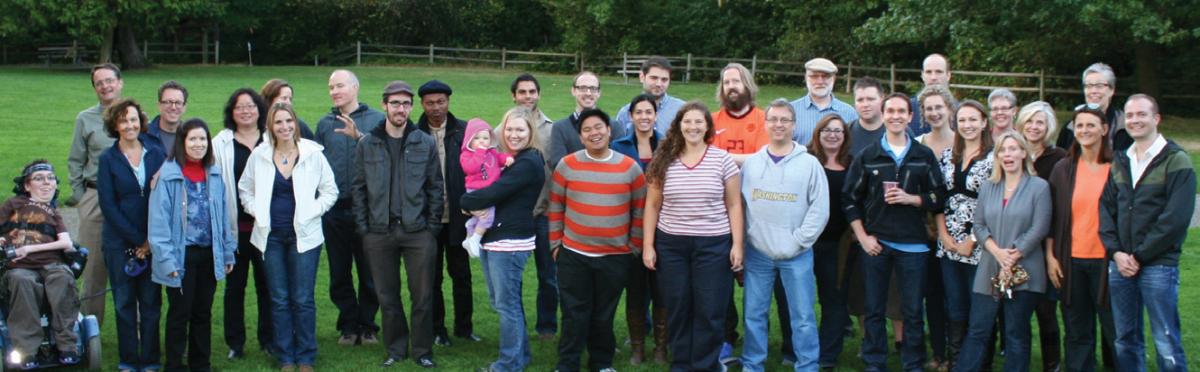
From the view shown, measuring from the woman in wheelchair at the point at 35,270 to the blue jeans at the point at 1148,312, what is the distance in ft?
18.7

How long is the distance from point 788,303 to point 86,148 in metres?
4.42

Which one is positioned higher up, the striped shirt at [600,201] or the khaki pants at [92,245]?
the striped shirt at [600,201]

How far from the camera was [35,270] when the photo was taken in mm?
6840

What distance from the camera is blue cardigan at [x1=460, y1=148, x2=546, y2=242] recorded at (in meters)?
6.89

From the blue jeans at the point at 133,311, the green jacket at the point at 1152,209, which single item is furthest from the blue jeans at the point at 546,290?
the green jacket at the point at 1152,209

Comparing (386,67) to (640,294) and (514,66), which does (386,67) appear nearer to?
(514,66)

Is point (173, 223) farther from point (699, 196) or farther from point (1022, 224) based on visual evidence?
point (1022, 224)

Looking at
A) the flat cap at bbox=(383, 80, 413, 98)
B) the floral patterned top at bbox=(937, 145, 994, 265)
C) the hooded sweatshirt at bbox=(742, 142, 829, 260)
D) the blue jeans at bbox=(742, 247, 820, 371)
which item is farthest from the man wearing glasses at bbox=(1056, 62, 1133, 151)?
the flat cap at bbox=(383, 80, 413, 98)

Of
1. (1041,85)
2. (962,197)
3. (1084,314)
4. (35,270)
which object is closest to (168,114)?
(35,270)

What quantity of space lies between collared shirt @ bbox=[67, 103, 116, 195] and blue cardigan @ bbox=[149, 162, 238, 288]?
110cm

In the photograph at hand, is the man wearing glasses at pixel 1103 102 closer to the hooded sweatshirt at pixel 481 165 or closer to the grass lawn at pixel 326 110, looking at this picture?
the grass lawn at pixel 326 110

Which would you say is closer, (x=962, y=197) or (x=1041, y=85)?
(x=962, y=197)

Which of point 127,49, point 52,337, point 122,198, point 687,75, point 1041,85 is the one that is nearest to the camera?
point 122,198

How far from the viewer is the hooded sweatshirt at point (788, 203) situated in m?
6.83
